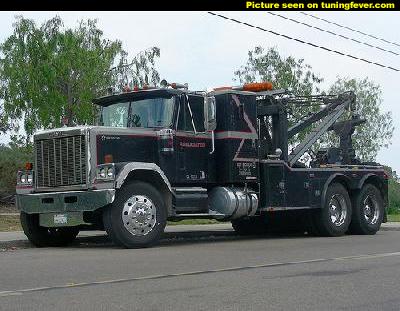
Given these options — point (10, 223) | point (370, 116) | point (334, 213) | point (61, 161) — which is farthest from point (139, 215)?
point (370, 116)

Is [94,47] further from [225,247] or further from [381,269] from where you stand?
[381,269]

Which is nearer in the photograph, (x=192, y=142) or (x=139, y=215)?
(x=139, y=215)

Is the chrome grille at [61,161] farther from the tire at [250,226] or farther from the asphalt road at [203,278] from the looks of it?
the tire at [250,226]

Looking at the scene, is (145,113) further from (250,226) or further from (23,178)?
(250,226)

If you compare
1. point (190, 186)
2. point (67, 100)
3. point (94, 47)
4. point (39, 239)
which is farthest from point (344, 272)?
point (94, 47)

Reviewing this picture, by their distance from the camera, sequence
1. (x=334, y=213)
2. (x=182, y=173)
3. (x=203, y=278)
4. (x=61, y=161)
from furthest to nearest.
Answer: (x=334, y=213)
(x=182, y=173)
(x=61, y=161)
(x=203, y=278)

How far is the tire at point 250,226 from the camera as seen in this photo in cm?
1830

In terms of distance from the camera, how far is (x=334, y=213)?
700 inches

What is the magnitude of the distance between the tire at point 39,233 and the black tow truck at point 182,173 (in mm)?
20

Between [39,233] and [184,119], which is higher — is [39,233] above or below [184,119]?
below

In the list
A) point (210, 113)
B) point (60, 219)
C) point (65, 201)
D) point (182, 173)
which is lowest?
point (60, 219)

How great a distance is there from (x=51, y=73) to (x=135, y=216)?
1905cm

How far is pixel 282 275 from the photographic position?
9.41 m

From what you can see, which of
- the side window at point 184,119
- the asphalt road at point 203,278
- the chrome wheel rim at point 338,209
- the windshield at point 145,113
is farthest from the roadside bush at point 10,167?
the side window at point 184,119
